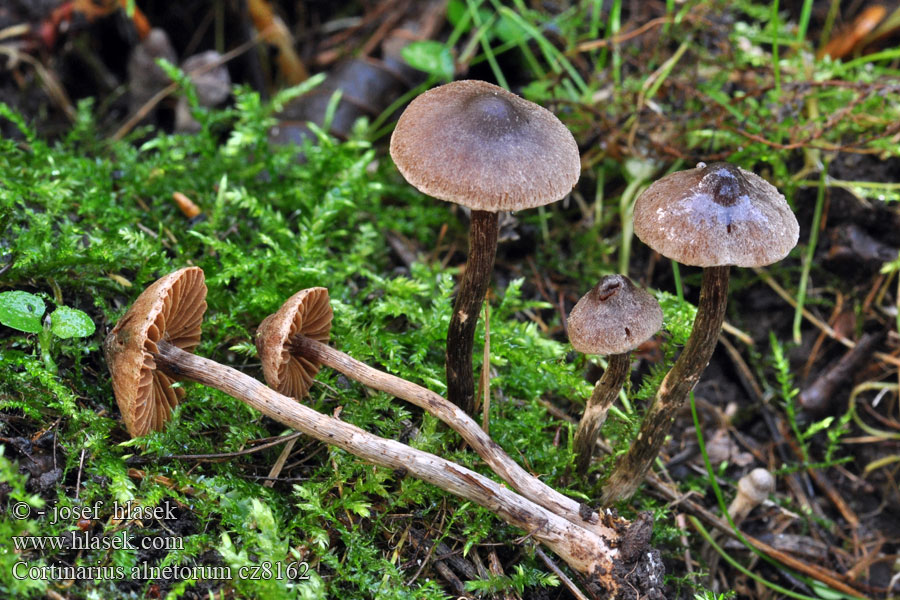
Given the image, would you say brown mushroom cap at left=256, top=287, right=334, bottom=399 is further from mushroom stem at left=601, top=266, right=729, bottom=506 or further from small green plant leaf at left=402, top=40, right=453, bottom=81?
small green plant leaf at left=402, top=40, right=453, bottom=81

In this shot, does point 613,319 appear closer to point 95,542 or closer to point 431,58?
point 95,542

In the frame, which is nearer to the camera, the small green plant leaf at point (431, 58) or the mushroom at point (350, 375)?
the mushroom at point (350, 375)

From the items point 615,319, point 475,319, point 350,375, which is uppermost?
point 615,319

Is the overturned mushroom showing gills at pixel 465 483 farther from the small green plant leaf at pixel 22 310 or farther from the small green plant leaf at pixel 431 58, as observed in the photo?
the small green plant leaf at pixel 431 58

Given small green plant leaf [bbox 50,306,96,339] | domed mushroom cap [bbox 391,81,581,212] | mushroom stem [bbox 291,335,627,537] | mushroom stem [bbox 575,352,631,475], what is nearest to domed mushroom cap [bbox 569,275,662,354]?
mushroom stem [bbox 575,352,631,475]

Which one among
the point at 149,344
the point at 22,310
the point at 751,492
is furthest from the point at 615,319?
the point at 22,310

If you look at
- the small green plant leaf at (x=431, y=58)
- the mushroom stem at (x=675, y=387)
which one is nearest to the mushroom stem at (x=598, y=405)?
the mushroom stem at (x=675, y=387)

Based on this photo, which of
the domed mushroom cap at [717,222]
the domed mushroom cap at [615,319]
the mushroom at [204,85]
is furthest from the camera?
the mushroom at [204,85]
